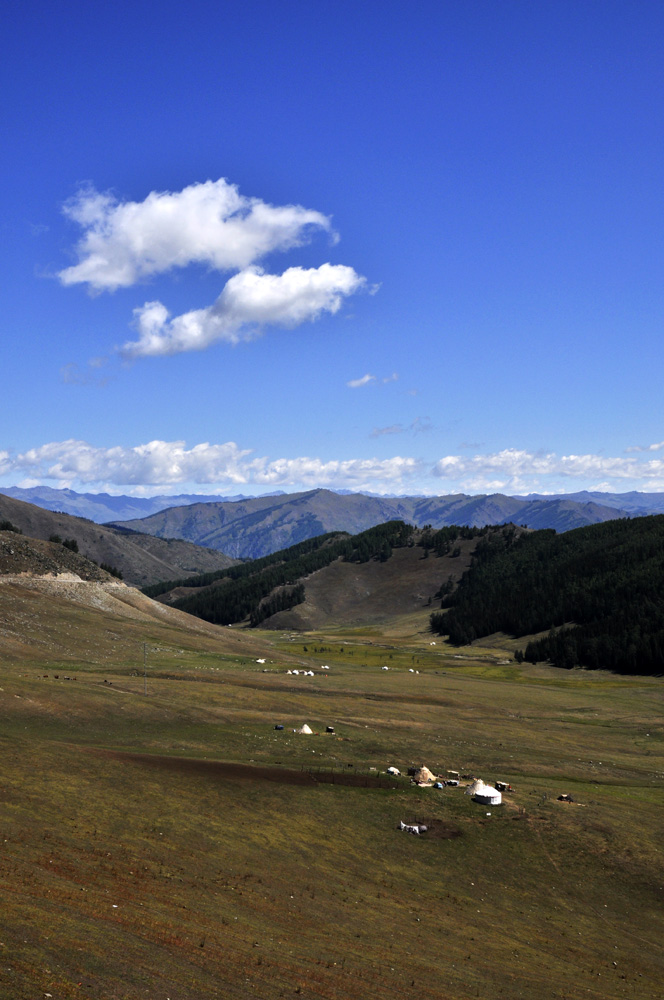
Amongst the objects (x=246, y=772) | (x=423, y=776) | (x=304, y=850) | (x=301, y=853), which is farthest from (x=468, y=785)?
(x=301, y=853)

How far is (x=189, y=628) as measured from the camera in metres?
172

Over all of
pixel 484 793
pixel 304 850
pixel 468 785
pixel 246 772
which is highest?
pixel 246 772

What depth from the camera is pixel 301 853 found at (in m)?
41.5

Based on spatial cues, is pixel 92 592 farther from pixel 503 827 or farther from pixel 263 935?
pixel 263 935

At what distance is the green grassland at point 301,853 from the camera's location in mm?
26344

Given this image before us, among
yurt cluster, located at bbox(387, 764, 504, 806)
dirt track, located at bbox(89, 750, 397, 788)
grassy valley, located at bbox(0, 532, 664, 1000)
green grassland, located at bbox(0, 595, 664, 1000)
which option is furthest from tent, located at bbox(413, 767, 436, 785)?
dirt track, located at bbox(89, 750, 397, 788)

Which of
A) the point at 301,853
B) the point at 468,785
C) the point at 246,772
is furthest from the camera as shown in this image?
the point at 468,785

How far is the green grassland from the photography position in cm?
2634

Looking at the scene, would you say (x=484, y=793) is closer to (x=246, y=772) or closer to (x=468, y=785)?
(x=468, y=785)

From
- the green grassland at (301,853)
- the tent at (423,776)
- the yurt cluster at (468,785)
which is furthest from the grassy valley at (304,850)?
the tent at (423,776)

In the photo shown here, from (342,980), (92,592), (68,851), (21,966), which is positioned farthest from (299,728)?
(92,592)

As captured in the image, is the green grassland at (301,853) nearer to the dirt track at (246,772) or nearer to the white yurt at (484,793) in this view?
the dirt track at (246,772)

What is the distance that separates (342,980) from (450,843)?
22464 mm

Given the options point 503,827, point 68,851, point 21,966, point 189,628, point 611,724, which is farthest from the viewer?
point 189,628
